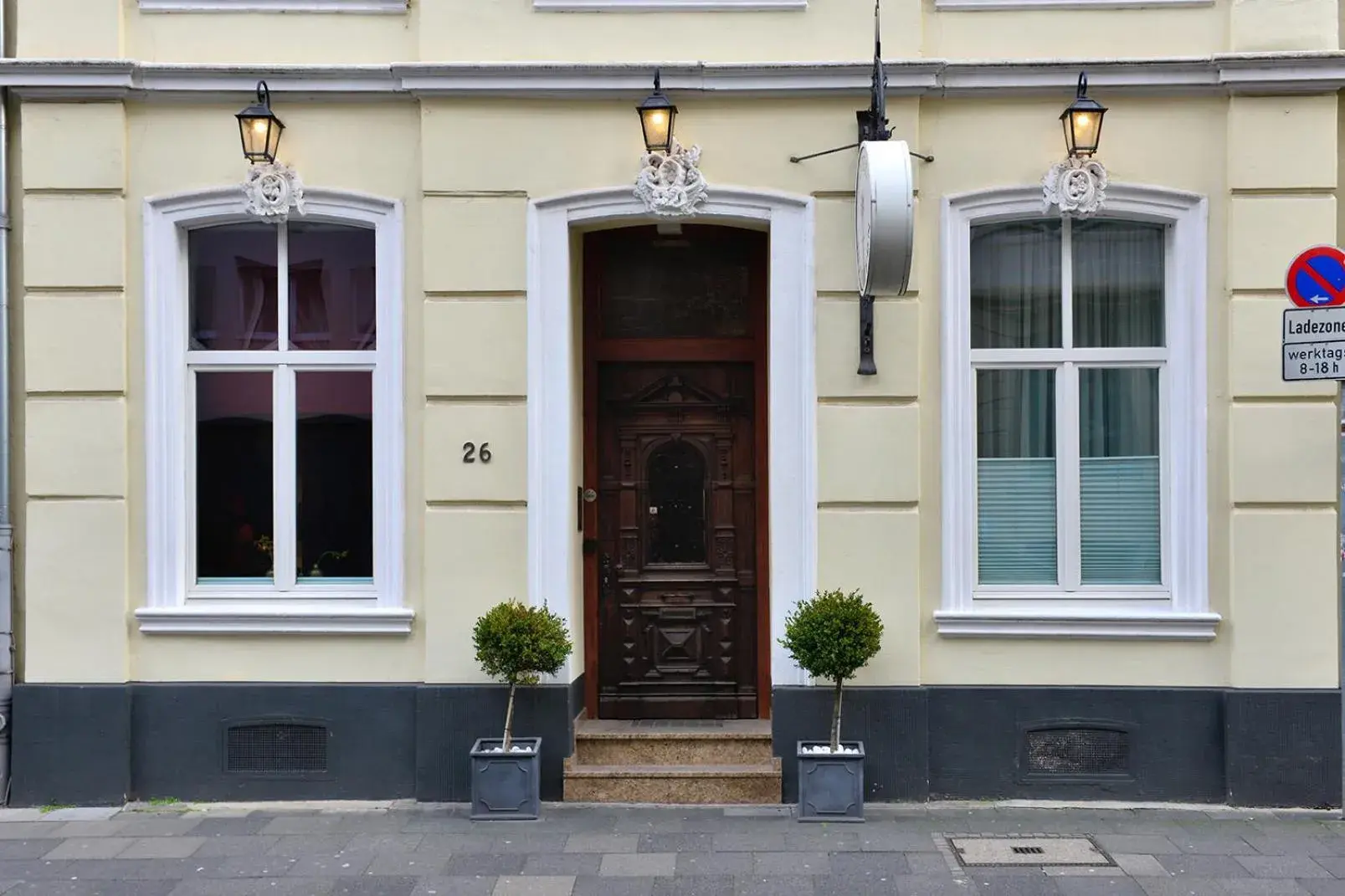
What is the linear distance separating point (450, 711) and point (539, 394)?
2035 mm

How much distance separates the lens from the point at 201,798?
22.6 ft

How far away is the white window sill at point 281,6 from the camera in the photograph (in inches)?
269

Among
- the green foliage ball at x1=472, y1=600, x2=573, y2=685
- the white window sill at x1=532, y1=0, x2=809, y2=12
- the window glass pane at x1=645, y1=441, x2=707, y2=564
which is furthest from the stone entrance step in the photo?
the white window sill at x1=532, y1=0, x2=809, y2=12

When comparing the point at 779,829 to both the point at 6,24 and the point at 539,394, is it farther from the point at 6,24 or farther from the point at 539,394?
the point at 6,24

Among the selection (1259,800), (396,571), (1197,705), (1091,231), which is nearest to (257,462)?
(396,571)

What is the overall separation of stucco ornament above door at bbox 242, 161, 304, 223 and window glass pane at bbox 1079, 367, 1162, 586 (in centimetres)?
508

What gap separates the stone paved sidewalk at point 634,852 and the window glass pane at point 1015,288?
2925 millimetres

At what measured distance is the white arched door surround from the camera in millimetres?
6723

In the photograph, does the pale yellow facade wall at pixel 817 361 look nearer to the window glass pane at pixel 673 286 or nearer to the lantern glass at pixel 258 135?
the lantern glass at pixel 258 135

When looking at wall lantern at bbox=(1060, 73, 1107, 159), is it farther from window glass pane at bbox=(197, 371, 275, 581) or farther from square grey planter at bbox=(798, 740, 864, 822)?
window glass pane at bbox=(197, 371, 275, 581)

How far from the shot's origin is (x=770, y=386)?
682 cm

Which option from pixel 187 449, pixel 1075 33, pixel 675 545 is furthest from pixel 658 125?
pixel 187 449

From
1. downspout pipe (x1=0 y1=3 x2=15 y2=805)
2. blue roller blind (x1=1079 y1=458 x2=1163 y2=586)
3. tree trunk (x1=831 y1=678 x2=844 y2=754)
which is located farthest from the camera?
blue roller blind (x1=1079 y1=458 x2=1163 y2=586)

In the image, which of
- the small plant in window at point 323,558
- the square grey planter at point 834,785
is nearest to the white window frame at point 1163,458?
the square grey planter at point 834,785
